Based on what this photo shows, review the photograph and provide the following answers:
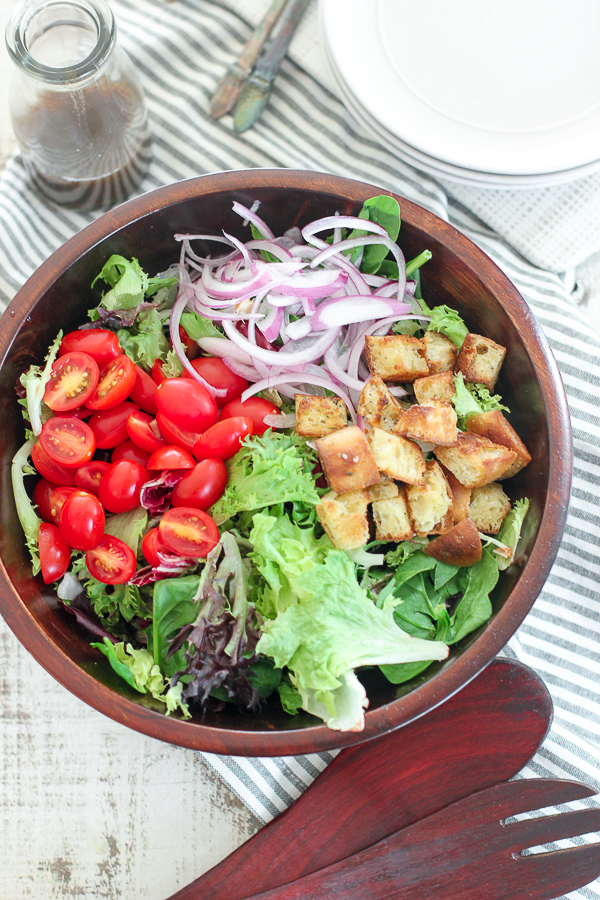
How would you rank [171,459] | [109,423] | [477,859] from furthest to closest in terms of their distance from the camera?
1. [477,859]
2. [109,423]
3. [171,459]

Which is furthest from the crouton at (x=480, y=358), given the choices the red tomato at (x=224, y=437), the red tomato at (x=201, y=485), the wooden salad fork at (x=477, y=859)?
the wooden salad fork at (x=477, y=859)

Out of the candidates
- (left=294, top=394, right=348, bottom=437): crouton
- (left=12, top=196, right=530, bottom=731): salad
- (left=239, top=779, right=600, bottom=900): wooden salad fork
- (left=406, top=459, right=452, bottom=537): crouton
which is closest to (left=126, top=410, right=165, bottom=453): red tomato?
(left=12, top=196, right=530, bottom=731): salad

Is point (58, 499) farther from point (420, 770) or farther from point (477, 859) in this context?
point (477, 859)

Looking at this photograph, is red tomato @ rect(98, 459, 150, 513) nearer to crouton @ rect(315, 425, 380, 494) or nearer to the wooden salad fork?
crouton @ rect(315, 425, 380, 494)

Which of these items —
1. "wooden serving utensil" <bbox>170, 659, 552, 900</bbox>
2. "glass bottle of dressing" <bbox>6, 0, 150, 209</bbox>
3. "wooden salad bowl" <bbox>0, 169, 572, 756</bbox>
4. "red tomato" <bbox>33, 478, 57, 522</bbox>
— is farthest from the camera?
"wooden serving utensil" <bbox>170, 659, 552, 900</bbox>

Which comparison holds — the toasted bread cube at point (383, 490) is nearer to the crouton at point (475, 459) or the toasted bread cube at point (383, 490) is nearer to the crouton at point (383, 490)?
the crouton at point (383, 490)


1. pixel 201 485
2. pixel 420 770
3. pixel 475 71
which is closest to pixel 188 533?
pixel 201 485

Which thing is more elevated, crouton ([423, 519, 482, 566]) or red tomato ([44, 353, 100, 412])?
crouton ([423, 519, 482, 566])

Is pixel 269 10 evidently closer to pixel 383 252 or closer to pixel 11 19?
pixel 11 19
